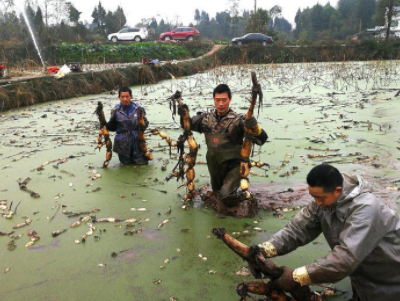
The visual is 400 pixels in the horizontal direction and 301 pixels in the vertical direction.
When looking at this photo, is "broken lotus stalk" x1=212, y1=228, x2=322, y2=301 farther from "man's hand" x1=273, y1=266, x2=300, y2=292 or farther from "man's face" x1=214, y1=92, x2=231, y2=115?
"man's face" x1=214, y1=92, x2=231, y2=115

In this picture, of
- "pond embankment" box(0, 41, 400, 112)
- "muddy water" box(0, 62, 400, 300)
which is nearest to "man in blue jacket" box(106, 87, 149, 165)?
"muddy water" box(0, 62, 400, 300)

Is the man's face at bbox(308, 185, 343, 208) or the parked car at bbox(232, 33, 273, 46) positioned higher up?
the parked car at bbox(232, 33, 273, 46)

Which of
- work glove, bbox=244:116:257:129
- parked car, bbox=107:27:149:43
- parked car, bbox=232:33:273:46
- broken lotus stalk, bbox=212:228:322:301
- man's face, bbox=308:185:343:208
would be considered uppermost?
parked car, bbox=107:27:149:43

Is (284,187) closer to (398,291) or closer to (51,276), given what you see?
(398,291)

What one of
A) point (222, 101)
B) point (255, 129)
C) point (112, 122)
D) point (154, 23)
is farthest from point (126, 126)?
point (154, 23)

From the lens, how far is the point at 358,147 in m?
5.24

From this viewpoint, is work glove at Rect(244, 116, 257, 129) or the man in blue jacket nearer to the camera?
work glove at Rect(244, 116, 257, 129)

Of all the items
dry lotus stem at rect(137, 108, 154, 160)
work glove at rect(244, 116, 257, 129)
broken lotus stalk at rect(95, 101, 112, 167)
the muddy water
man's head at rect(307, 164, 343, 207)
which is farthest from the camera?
dry lotus stem at rect(137, 108, 154, 160)

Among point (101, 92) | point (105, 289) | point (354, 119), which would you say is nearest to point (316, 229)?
point (105, 289)

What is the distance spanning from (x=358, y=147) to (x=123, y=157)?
3.32 meters

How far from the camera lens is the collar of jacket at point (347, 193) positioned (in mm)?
2009

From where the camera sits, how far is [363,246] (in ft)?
6.18

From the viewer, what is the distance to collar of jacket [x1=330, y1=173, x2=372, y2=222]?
201 centimetres

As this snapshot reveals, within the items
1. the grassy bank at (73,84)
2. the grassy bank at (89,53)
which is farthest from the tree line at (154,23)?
the grassy bank at (73,84)
